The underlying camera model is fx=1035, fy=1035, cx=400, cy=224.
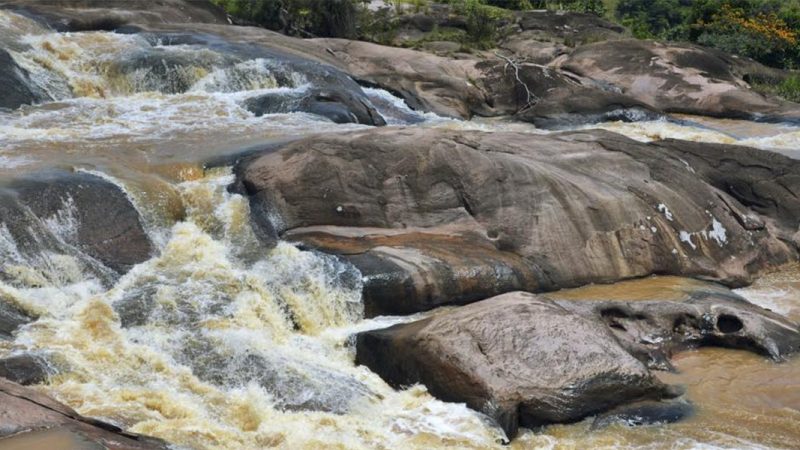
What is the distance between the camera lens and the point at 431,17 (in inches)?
1256

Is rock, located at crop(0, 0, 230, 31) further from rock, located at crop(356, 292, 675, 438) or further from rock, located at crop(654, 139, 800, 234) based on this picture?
rock, located at crop(356, 292, 675, 438)

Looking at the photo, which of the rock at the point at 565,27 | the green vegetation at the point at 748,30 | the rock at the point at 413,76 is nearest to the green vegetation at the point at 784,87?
the green vegetation at the point at 748,30

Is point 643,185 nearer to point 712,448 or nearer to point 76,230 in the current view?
point 712,448

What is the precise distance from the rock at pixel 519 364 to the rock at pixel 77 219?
3268mm

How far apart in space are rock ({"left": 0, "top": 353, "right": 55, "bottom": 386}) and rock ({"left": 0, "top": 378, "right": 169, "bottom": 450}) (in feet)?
3.52

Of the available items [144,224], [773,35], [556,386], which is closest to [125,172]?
[144,224]

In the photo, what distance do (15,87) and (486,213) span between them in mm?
9056

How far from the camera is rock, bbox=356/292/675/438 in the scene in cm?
903

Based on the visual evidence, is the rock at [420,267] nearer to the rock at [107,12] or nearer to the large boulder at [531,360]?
the large boulder at [531,360]

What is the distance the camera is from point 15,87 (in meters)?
17.5

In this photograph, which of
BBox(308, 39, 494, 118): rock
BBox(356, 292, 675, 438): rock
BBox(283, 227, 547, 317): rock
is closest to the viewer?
BBox(356, 292, 675, 438): rock

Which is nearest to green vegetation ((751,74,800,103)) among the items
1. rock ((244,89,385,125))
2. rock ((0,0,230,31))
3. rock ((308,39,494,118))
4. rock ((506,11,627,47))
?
rock ((506,11,627,47))

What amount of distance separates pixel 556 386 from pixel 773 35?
27597 mm

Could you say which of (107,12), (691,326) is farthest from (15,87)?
(691,326)
